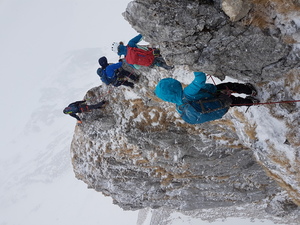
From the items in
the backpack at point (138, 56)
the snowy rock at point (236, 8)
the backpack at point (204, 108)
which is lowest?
the backpack at point (204, 108)

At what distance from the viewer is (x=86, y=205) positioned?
1391 inches

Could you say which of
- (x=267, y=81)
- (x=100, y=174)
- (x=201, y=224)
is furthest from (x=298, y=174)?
(x=201, y=224)

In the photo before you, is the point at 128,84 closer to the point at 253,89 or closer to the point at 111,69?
the point at 111,69

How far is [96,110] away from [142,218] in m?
16.2

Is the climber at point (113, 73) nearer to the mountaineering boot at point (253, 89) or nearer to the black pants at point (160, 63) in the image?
the black pants at point (160, 63)

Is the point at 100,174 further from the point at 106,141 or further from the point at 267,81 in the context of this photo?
the point at 267,81

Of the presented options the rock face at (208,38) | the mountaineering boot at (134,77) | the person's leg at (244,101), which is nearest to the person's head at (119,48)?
the mountaineering boot at (134,77)

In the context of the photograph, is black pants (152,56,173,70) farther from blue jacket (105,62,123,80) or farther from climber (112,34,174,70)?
blue jacket (105,62,123,80)

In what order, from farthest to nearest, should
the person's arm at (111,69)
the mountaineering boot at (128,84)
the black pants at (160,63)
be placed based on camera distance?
the mountaineering boot at (128,84)
the person's arm at (111,69)
the black pants at (160,63)

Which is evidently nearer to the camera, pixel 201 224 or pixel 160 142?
pixel 160 142

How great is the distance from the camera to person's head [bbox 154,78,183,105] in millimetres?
4758

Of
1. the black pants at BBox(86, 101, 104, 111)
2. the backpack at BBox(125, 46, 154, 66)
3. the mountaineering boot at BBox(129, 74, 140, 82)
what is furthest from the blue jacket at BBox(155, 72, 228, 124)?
the black pants at BBox(86, 101, 104, 111)

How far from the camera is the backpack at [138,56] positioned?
7.14 m

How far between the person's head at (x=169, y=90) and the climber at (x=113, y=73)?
4.01 meters
